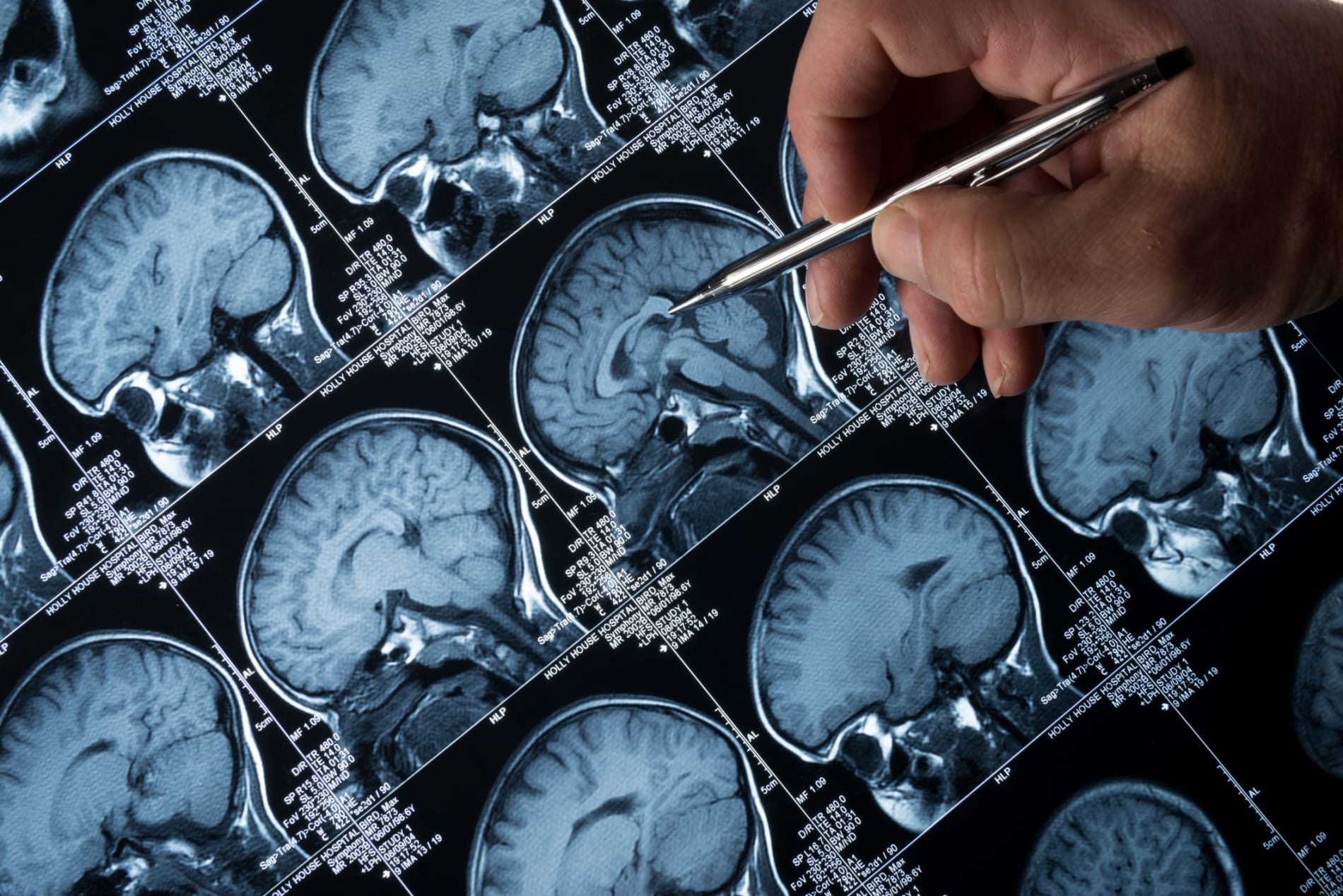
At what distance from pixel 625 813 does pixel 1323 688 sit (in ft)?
2.39

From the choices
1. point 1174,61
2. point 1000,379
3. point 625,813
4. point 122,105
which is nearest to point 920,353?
point 1000,379

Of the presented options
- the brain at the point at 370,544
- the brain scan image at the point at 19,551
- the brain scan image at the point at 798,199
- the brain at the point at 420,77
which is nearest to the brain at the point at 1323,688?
the brain scan image at the point at 798,199

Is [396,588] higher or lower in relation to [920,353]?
higher

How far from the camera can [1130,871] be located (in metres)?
1.05

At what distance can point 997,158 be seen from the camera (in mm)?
833

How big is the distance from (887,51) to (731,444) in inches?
15.9

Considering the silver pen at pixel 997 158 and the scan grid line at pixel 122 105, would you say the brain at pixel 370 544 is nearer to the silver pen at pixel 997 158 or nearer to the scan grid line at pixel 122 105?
the silver pen at pixel 997 158

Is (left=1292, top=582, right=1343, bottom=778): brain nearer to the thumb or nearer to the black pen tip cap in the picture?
the thumb

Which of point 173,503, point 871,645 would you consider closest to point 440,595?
point 173,503

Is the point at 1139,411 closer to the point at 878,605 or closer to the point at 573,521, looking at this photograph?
the point at 878,605

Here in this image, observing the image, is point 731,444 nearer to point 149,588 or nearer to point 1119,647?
point 1119,647

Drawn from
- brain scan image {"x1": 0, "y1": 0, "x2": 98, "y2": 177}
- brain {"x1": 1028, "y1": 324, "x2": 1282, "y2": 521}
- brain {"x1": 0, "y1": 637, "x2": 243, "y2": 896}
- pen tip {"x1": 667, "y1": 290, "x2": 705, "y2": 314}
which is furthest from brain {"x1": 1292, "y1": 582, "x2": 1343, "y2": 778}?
brain scan image {"x1": 0, "y1": 0, "x2": 98, "y2": 177}

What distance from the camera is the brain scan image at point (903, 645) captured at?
1.05 meters

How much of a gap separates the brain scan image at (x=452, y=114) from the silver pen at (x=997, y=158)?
240 millimetres
